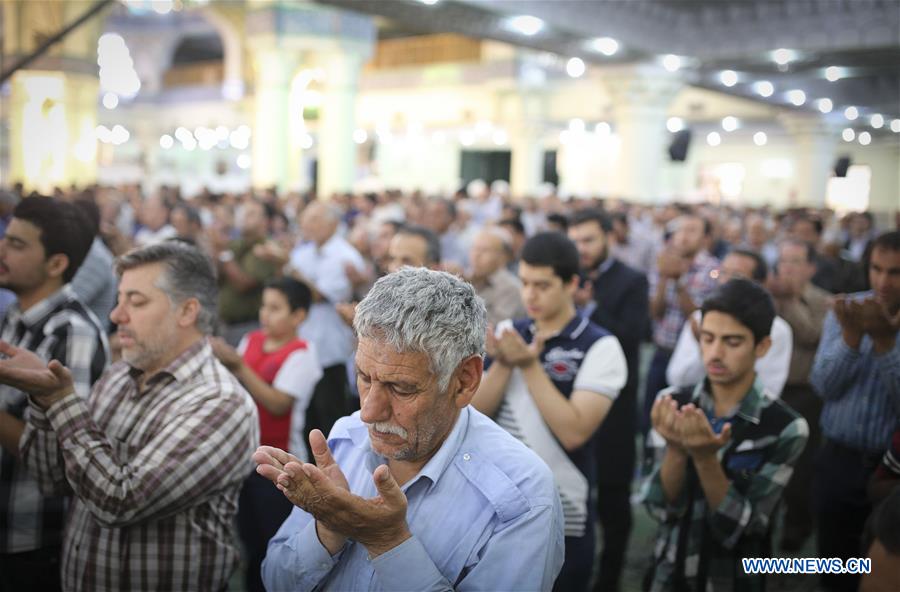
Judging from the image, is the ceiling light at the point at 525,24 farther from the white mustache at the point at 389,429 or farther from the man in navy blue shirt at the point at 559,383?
the white mustache at the point at 389,429

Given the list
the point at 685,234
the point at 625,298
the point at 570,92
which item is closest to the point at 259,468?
the point at 625,298

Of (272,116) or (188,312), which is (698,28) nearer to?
(272,116)

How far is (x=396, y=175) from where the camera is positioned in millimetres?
30422

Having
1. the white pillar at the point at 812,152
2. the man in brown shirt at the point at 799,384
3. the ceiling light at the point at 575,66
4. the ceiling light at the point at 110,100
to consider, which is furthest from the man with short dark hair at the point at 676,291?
the ceiling light at the point at 110,100

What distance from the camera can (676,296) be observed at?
17.5ft

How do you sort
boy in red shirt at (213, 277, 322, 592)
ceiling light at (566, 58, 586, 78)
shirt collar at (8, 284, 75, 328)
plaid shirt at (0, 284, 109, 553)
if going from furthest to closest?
ceiling light at (566, 58, 586, 78) → boy in red shirt at (213, 277, 322, 592) → shirt collar at (8, 284, 75, 328) → plaid shirt at (0, 284, 109, 553)

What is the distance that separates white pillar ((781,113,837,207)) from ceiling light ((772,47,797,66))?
9.50 m

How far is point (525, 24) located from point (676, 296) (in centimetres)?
823

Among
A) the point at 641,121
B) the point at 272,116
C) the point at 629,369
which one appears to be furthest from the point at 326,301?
the point at 641,121

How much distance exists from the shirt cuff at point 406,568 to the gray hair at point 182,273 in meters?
1.18

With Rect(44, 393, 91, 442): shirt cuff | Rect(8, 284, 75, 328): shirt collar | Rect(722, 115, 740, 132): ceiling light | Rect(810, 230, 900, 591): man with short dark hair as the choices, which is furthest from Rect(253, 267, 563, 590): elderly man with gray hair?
Rect(722, 115, 740, 132): ceiling light

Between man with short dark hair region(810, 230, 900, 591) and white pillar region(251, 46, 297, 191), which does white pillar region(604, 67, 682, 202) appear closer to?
white pillar region(251, 46, 297, 191)

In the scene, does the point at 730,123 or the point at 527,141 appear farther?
the point at 730,123

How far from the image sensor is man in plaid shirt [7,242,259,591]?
7.03 ft
